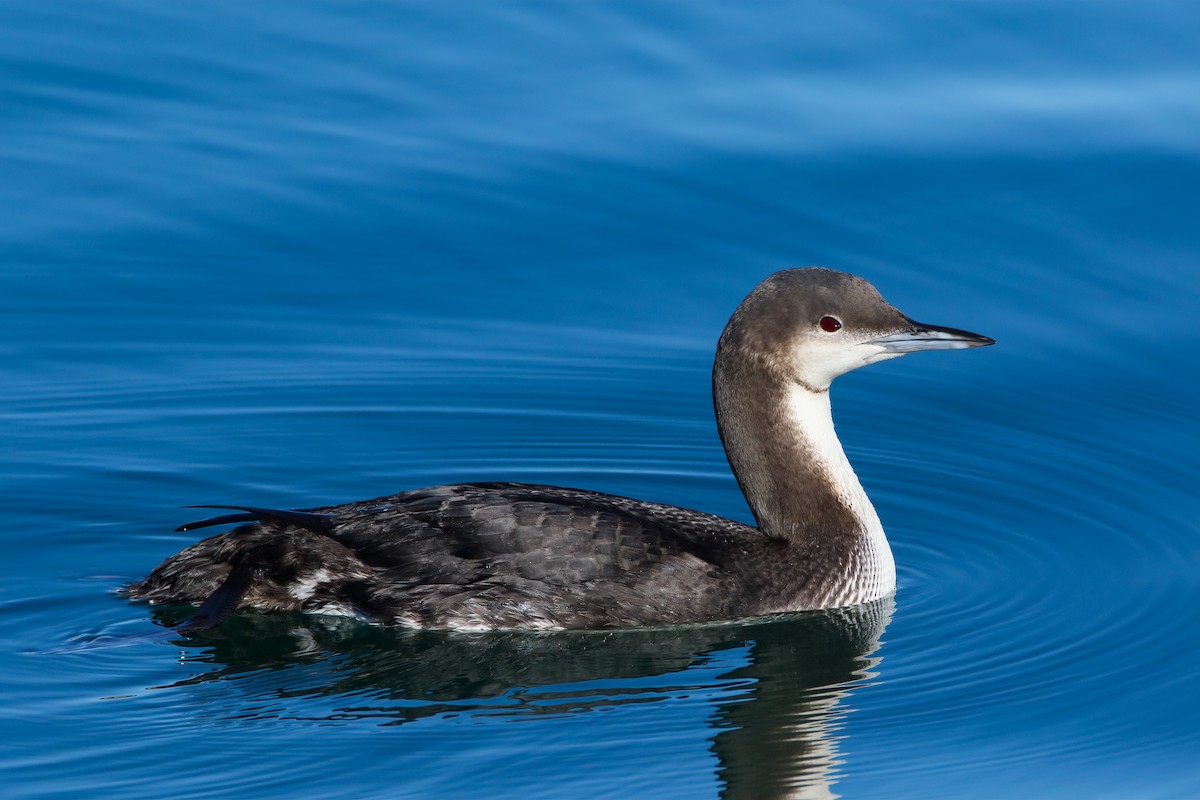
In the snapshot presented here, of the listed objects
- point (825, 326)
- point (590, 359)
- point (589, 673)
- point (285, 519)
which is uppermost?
point (590, 359)

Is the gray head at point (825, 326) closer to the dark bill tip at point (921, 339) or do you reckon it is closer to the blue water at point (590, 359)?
the dark bill tip at point (921, 339)

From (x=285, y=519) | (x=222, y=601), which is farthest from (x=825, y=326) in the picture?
(x=222, y=601)

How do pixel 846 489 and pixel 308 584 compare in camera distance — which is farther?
pixel 846 489

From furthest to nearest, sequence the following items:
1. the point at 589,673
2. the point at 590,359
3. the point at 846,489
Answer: the point at 590,359 < the point at 846,489 < the point at 589,673

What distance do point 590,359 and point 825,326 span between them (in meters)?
2.86

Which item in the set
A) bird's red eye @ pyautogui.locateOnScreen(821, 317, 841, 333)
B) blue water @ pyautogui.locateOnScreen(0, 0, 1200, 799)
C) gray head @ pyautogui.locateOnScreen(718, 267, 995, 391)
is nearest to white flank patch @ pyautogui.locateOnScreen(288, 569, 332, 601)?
blue water @ pyautogui.locateOnScreen(0, 0, 1200, 799)

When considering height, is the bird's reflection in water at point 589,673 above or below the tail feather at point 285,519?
below

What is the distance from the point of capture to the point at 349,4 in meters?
15.1

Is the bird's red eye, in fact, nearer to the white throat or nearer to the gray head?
the gray head

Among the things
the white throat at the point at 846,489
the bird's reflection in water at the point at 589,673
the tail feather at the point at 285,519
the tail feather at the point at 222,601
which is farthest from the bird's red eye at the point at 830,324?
the tail feather at the point at 222,601

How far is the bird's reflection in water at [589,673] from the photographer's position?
786cm

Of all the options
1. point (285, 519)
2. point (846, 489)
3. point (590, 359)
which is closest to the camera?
point (285, 519)

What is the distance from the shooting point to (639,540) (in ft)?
29.1

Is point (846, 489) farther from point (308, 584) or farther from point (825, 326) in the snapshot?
point (308, 584)
